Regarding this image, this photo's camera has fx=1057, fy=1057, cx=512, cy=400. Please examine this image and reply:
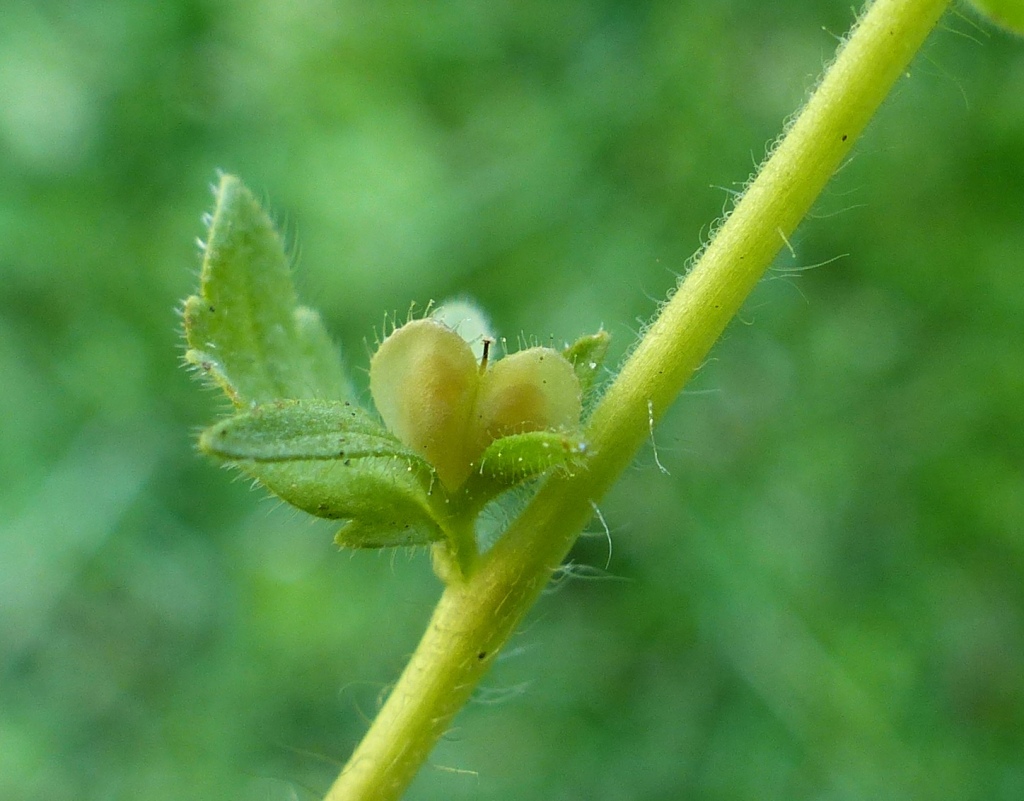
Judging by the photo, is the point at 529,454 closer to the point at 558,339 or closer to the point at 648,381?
the point at 648,381

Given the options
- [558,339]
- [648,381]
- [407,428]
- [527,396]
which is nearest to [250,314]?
[407,428]

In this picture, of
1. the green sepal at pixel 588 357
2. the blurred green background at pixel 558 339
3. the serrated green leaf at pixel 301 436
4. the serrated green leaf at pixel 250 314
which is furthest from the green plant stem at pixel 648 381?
the blurred green background at pixel 558 339

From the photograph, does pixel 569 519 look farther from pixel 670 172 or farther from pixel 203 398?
pixel 203 398

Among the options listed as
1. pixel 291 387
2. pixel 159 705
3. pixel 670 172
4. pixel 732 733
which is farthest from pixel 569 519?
pixel 159 705

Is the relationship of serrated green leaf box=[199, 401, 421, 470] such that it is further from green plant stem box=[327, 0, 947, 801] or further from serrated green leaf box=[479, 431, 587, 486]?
green plant stem box=[327, 0, 947, 801]

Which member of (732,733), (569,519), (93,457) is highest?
(569,519)

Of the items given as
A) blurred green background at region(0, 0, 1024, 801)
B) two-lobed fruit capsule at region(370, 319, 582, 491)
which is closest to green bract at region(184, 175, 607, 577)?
two-lobed fruit capsule at region(370, 319, 582, 491)

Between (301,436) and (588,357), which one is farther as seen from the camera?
(588,357)
